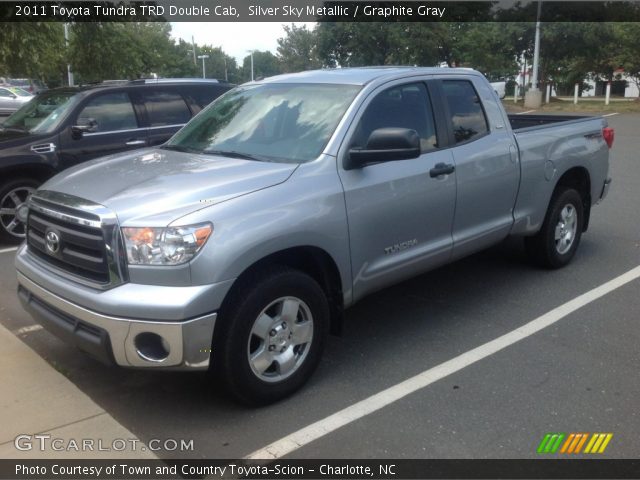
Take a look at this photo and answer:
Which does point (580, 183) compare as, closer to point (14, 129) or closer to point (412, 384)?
point (412, 384)

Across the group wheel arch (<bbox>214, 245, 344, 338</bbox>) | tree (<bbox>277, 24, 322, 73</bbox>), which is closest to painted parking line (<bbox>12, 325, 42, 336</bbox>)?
wheel arch (<bbox>214, 245, 344, 338</bbox>)

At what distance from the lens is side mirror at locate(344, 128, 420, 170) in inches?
149

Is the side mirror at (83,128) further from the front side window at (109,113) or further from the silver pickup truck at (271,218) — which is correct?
the silver pickup truck at (271,218)

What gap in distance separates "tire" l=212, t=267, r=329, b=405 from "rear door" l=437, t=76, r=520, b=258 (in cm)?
150

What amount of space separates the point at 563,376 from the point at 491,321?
943 millimetres

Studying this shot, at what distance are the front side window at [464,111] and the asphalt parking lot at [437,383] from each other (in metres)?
1.39

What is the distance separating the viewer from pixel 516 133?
534cm

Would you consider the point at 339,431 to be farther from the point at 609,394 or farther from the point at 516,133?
the point at 516,133

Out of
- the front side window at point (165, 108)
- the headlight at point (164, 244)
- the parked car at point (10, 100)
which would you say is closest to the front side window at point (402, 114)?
the headlight at point (164, 244)

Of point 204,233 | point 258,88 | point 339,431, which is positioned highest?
point 258,88

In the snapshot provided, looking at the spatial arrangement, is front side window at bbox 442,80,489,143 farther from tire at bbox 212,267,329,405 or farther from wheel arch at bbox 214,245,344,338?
tire at bbox 212,267,329,405

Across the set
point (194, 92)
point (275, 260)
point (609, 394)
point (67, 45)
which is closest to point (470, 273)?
point (609, 394)

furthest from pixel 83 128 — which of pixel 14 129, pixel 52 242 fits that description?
pixel 52 242

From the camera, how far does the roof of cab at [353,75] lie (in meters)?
4.37
